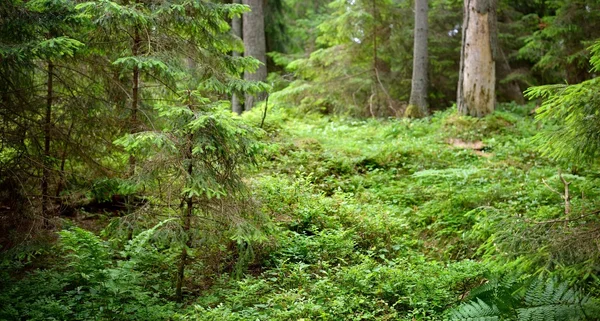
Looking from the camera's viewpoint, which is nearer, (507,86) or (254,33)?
(254,33)

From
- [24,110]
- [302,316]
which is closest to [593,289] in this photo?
[302,316]

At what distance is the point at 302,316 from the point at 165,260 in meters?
2.10

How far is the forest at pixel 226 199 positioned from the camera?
181 inches

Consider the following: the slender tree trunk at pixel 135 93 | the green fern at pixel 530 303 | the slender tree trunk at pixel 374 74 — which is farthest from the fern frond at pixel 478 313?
the slender tree trunk at pixel 374 74

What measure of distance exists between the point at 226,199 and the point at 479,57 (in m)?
8.83

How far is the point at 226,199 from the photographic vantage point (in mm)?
5652

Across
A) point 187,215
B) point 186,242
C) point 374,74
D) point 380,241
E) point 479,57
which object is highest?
point 479,57

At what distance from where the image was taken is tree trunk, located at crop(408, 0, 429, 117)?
1455 cm

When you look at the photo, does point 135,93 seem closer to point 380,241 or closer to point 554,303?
point 380,241

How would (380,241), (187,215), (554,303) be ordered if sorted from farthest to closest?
(380,241), (187,215), (554,303)

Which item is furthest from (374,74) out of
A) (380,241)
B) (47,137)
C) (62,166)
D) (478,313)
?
(478,313)

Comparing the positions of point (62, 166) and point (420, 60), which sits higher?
point (420, 60)

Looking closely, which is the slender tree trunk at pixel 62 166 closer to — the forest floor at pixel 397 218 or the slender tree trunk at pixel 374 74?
the forest floor at pixel 397 218

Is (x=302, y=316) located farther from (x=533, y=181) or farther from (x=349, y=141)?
(x=349, y=141)
